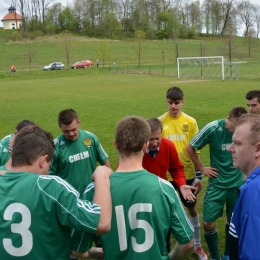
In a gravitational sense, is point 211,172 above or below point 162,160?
below

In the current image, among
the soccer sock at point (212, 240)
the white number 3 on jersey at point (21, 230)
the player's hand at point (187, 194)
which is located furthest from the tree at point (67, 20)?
the white number 3 on jersey at point (21, 230)

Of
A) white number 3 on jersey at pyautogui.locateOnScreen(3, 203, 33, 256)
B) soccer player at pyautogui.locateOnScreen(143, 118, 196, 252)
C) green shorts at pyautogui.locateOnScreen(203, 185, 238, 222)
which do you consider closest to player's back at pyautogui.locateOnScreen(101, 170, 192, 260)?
white number 3 on jersey at pyautogui.locateOnScreen(3, 203, 33, 256)

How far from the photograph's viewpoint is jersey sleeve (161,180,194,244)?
106 inches

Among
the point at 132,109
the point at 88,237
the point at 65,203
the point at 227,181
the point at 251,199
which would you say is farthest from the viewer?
the point at 132,109

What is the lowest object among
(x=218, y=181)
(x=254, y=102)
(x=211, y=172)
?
(x=218, y=181)

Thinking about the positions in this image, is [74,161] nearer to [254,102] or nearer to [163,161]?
[163,161]

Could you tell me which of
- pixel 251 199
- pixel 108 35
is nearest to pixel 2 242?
pixel 251 199

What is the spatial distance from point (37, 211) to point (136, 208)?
2.20ft

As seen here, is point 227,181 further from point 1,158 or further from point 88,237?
point 1,158

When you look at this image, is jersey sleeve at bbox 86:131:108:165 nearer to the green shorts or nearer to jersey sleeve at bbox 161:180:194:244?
the green shorts

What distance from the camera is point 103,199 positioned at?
2537mm

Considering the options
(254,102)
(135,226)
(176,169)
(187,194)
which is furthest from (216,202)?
(135,226)

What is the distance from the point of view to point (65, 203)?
8.11 ft

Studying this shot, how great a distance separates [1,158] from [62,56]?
68927 millimetres
